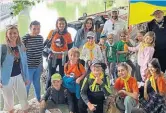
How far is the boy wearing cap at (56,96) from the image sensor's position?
8.97ft

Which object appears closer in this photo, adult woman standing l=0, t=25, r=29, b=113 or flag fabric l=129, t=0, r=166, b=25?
flag fabric l=129, t=0, r=166, b=25

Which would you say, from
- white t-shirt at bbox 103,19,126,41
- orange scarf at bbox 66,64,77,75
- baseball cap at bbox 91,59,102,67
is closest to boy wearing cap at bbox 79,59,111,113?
baseball cap at bbox 91,59,102,67

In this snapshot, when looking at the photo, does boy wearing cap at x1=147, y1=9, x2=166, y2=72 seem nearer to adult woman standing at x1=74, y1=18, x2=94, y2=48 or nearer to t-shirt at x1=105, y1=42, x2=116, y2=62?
t-shirt at x1=105, y1=42, x2=116, y2=62

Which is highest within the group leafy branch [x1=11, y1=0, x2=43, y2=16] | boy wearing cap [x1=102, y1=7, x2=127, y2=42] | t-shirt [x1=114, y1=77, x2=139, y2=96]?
leafy branch [x1=11, y1=0, x2=43, y2=16]

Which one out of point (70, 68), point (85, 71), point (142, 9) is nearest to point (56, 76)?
point (70, 68)

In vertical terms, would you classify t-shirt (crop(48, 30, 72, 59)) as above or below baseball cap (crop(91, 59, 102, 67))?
above

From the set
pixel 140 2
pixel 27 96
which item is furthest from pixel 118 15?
pixel 27 96

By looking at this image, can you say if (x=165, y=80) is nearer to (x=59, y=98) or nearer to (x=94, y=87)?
(x=94, y=87)

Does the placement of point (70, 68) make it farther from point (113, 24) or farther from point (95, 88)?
point (113, 24)

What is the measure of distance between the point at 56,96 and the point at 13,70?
416 millimetres

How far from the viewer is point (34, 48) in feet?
9.03

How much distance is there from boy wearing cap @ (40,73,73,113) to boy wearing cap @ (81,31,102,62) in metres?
0.29

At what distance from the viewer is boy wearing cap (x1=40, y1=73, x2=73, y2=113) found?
8.97 feet

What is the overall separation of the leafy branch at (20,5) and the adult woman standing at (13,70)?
0.14 meters
